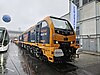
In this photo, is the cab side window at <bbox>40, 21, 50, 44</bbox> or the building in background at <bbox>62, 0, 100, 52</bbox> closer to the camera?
the cab side window at <bbox>40, 21, 50, 44</bbox>

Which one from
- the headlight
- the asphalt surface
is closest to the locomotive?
the headlight

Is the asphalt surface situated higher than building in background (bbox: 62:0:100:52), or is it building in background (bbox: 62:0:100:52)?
building in background (bbox: 62:0:100:52)

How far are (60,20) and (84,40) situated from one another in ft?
46.3

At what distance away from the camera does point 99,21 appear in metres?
19.8

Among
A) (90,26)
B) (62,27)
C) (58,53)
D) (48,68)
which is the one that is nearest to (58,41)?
(58,53)

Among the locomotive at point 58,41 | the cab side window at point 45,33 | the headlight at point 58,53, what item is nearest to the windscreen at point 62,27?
the locomotive at point 58,41

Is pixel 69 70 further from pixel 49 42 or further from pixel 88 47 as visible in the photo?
pixel 88 47

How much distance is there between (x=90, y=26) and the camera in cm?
2148

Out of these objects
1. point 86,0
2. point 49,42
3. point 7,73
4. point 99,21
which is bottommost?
point 7,73

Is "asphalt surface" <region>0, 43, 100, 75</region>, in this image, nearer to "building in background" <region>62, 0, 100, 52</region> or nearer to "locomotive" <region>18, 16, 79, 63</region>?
"locomotive" <region>18, 16, 79, 63</region>

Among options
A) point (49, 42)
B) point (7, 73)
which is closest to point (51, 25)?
point (49, 42)

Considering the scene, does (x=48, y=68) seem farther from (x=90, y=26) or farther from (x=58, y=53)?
(x=90, y=26)

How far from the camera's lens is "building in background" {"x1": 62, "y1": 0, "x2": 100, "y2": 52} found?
19953 mm

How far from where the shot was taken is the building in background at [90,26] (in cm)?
1995
